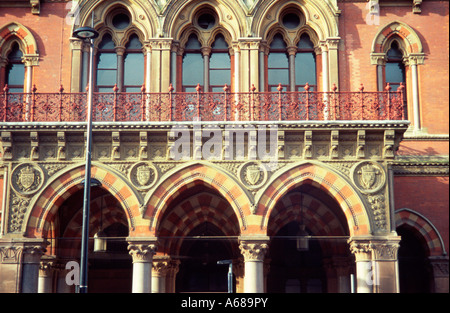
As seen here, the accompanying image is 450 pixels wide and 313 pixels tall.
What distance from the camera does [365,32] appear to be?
21.9 m

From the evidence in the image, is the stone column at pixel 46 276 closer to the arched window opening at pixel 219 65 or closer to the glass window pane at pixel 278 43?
the arched window opening at pixel 219 65

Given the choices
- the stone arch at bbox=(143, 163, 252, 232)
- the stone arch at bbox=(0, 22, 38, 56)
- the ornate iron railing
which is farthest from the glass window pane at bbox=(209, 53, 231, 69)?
the stone arch at bbox=(0, 22, 38, 56)

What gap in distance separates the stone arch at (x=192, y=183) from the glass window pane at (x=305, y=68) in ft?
15.1

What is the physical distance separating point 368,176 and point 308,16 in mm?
5554

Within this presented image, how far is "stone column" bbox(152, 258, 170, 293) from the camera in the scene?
73.0 ft

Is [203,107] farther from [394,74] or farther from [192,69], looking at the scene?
[394,74]

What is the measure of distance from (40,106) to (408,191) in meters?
10.7

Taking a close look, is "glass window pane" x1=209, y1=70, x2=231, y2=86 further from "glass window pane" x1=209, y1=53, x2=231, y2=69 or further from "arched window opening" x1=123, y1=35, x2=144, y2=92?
"arched window opening" x1=123, y1=35, x2=144, y2=92

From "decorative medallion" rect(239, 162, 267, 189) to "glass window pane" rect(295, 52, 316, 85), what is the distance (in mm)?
3978

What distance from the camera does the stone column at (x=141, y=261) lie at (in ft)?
61.7

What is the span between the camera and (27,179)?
1920 cm

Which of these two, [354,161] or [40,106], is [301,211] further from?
[40,106]

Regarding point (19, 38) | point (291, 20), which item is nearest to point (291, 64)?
point (291, 20)

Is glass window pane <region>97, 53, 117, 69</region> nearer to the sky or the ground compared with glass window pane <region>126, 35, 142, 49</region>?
nearer to the ground
